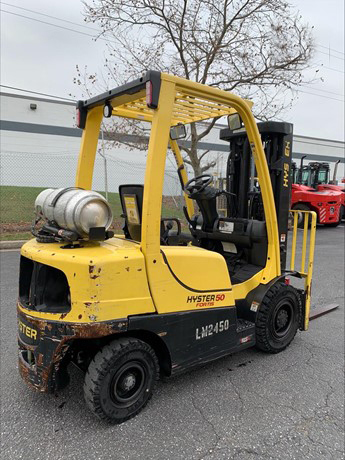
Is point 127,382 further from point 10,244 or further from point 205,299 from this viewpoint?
point 10,244

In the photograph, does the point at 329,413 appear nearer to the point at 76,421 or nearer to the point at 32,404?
the point at 76,421

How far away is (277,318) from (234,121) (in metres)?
1.93

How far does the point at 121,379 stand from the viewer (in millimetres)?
2514

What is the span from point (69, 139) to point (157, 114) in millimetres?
21048

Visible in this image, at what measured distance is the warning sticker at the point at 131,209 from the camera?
9.23 feet

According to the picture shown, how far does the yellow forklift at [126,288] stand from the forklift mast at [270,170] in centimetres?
50

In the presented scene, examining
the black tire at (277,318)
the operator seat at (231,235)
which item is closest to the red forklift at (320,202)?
the operator seat at (231,235)

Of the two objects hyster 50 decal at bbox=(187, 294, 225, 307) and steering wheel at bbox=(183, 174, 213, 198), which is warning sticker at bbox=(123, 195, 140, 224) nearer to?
hyster 50 decal at bbox=(187, 294, 225, 307)

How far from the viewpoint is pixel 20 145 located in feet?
68.4

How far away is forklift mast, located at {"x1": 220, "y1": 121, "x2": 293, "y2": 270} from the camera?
3686 mm

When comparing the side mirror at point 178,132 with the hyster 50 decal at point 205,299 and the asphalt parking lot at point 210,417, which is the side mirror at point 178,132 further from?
the asphalt parking lot at point 210,417

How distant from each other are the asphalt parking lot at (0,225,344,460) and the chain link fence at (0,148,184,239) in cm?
873

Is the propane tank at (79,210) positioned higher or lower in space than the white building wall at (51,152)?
lower

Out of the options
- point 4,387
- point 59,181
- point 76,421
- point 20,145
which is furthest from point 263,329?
point 20,145
